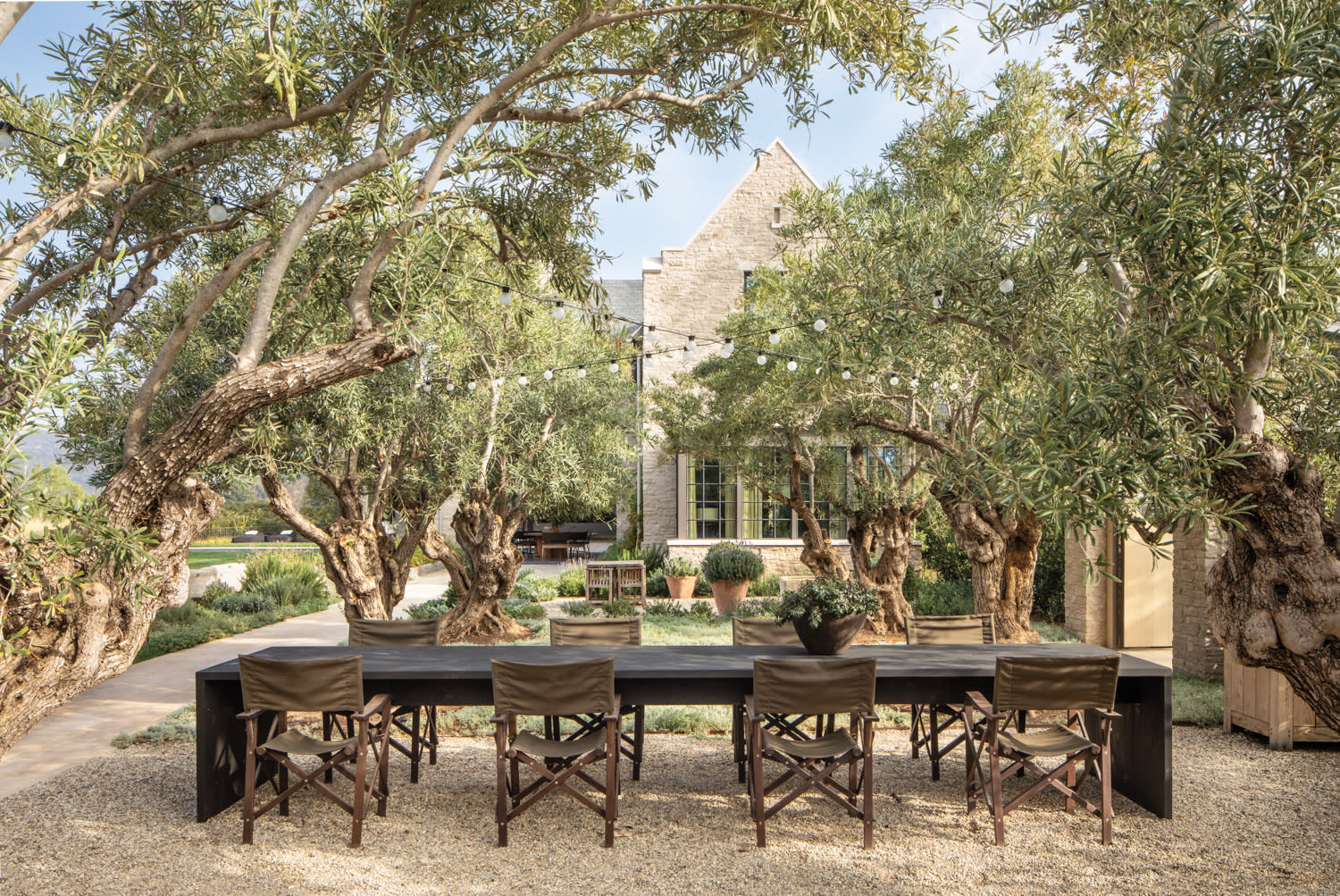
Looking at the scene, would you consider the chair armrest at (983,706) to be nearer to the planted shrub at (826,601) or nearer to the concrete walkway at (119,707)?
the planted shrub at (826,601)

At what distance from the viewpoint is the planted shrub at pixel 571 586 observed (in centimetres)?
1523

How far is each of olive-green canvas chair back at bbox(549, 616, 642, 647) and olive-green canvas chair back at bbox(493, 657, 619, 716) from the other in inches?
56.0

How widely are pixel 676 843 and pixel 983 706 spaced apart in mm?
1814

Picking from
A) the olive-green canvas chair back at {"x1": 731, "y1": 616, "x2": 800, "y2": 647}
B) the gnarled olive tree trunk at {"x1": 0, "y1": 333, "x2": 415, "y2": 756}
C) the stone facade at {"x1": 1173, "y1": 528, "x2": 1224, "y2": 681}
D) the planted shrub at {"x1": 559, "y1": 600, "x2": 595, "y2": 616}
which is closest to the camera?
the gnarled olive tree trunk at {"x1": 0, "y1": 333, "x2": 415, "y2": 756}

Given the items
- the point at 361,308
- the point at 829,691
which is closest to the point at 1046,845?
the point at 829,691

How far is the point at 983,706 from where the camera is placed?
4715 mm

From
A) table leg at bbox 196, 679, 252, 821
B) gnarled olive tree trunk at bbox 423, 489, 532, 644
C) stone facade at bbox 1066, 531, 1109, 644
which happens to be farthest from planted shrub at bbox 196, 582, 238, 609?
stone facade at bbox 1066, 531, 1109, 644

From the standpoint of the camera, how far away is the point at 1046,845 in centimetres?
448

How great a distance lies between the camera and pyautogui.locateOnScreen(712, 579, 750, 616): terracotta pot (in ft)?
45.6

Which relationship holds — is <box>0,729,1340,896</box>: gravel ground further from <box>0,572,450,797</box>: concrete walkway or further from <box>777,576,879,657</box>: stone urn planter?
<box>777,576,879,657</box>: stone urn planter

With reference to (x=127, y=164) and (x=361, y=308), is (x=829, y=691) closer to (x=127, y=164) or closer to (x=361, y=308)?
(x=361, y=308)

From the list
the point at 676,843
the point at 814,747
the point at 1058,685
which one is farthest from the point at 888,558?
the point at 676,843

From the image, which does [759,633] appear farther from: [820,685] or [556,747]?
[556,747]

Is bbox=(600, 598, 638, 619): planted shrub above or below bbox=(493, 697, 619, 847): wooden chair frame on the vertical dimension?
below
